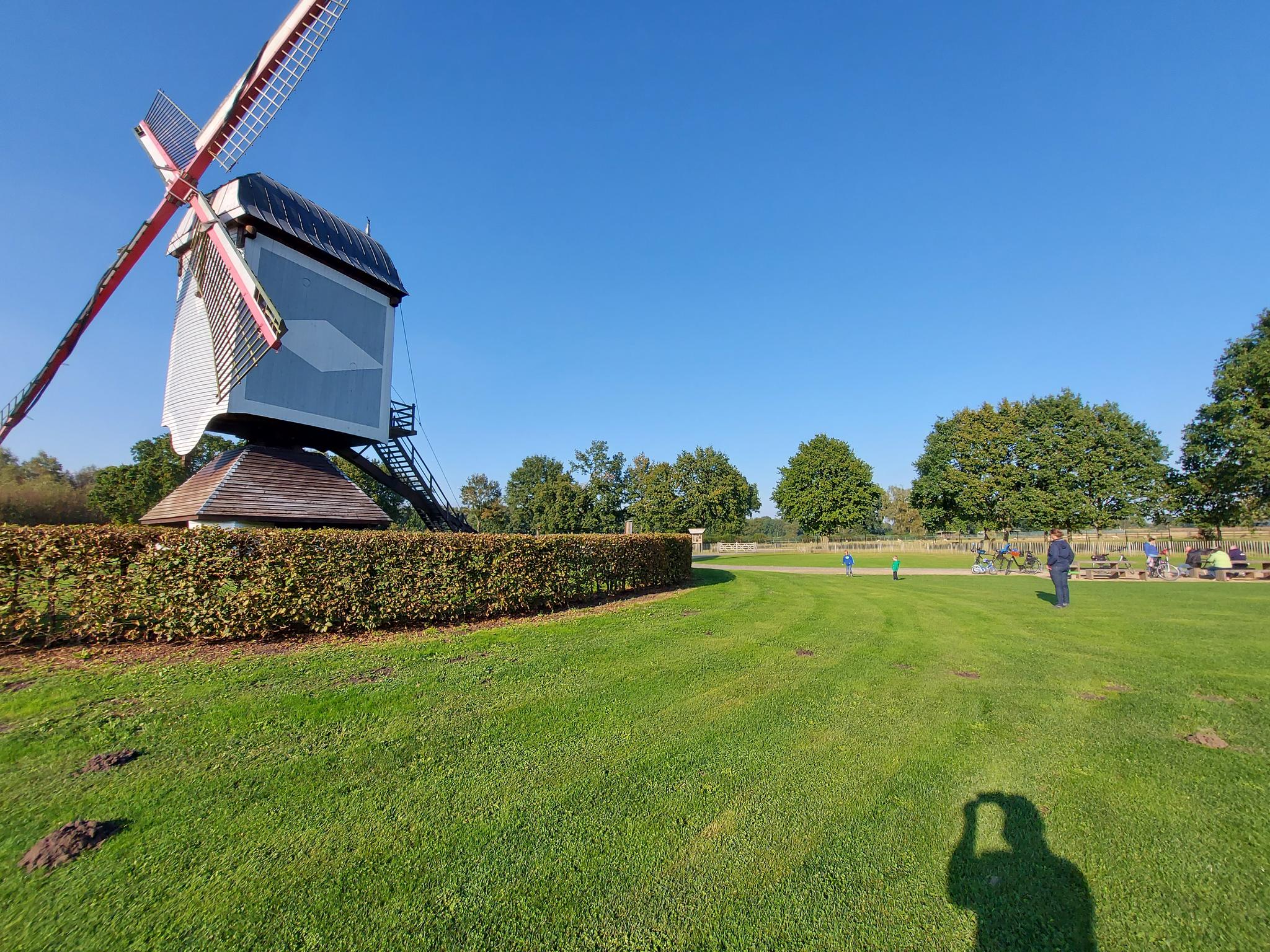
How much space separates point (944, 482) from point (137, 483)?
76.7m

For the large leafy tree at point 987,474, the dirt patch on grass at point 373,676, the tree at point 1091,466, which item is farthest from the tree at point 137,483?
the tree at point 1091,466

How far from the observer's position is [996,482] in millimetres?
52750

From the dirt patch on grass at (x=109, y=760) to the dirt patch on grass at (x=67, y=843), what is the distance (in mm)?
823

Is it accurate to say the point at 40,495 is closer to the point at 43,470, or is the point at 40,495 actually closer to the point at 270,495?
the point at 43,470

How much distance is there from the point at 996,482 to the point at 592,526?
44203 mm

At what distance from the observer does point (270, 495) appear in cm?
1484

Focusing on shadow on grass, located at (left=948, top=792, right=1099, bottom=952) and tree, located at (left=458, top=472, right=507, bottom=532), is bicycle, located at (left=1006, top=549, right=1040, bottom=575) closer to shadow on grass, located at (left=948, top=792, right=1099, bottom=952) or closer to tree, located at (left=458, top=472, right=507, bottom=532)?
shadow on grass, located at (left=948, top=792, right=1099, bottom=952)

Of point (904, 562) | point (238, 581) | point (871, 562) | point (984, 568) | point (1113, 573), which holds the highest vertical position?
point (238, 581)

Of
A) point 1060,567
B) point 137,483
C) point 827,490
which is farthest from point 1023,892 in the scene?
point 827,490

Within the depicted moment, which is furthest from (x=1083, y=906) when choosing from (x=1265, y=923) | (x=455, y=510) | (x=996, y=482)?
(x=996, y=482)

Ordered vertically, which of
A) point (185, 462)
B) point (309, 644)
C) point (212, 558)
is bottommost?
point (309, 644)

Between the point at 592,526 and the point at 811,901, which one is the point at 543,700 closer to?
the point at 811,901

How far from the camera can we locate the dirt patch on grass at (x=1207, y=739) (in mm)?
4543

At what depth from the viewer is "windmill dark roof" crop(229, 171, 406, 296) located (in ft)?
49.2
